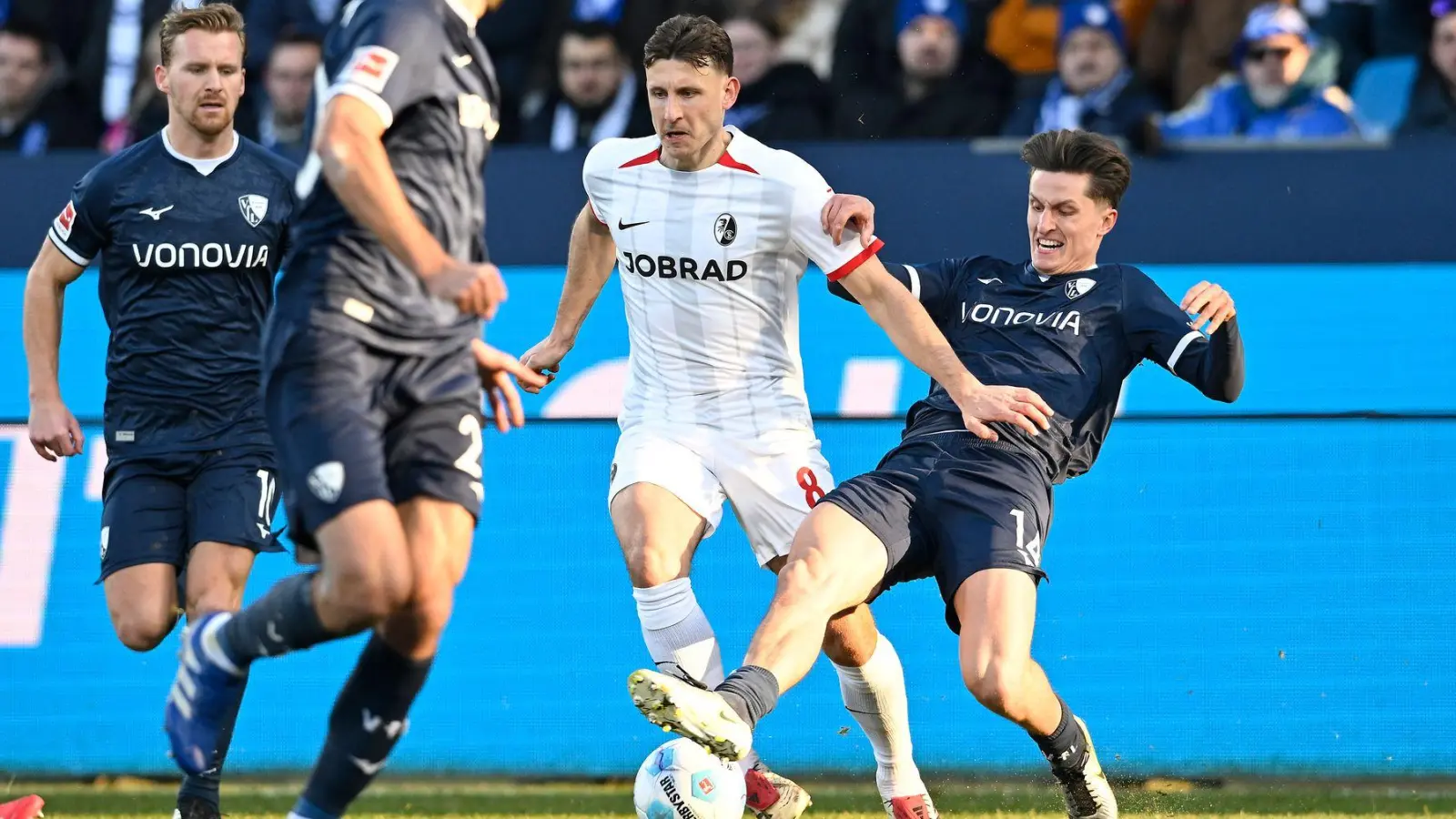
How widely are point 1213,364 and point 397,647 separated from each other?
241cm

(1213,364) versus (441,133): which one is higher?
(441,133)

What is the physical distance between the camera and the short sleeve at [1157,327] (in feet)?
16.9

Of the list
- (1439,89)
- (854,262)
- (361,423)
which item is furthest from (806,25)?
(361,423)

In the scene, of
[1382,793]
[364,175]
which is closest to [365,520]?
[364,175]

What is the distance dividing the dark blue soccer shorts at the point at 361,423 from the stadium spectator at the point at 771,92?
3421 millimetres

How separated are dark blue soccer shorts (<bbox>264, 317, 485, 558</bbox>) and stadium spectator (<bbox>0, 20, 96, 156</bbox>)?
4654mm

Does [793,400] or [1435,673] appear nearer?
[793,400]

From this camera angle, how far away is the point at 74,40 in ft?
27.3

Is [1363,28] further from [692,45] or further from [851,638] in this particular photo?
[851,638]

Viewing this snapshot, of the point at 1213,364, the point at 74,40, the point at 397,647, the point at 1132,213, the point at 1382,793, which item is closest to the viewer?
the point at 397,647

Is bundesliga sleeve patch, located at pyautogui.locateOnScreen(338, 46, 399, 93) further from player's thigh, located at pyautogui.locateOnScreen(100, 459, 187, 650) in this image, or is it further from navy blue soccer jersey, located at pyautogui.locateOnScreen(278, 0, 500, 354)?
player's thigh, located at pyautogui.locateOnScreen(100, 459, 187, 650)

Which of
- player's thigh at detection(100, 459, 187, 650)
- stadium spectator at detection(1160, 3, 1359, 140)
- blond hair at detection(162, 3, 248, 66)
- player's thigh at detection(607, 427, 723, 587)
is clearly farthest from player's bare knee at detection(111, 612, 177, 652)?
stadium spectator at detection(1160, 3, 1359, 140)

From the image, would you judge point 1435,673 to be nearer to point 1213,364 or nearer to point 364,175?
point 1213,364

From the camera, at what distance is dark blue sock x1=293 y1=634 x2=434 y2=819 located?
400 centimetres
